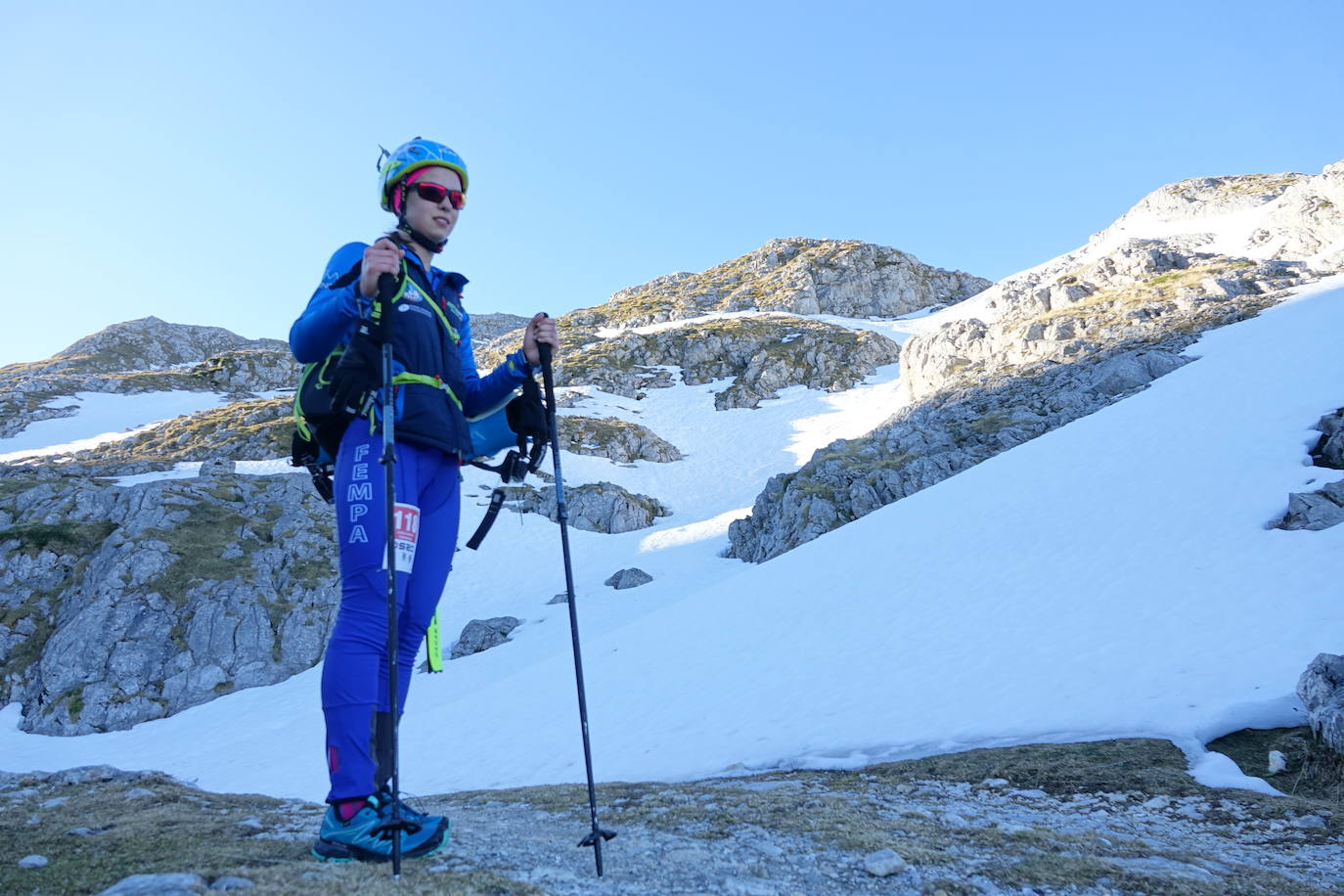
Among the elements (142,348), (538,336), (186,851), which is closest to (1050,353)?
(538,336)

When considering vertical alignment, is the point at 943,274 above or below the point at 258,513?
above

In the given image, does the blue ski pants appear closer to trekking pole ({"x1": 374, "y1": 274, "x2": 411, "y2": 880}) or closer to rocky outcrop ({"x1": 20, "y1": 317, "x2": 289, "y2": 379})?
trekking pole ({"x1": 374, "y1": 274, "x2": 411, "y2": 880})

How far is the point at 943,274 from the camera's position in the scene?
413 ft

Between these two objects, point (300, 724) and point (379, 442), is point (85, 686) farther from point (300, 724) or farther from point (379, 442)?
point (379, 442)

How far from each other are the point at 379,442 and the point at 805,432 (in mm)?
66457

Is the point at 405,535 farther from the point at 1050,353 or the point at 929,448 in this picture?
the point at 1050,353

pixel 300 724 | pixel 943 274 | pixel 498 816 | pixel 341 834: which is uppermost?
pixel 943 274

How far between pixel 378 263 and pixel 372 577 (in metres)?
1.53

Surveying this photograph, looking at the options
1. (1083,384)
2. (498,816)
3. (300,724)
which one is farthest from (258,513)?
(1083,384)

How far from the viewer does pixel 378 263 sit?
3475 millimetres

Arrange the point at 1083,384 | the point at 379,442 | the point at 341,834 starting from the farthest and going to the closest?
1. the point at 1083,384
2. the point at 379,442
3. the point at 341,834

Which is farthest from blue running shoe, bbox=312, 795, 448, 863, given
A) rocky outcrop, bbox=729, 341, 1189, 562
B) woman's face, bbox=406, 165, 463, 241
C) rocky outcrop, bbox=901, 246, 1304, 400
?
rocky outcrop, bbox=901, 246, 1304, 400

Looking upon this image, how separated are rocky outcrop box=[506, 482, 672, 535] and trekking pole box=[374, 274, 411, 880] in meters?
42.6

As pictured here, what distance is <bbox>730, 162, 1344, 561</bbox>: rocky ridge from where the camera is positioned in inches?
1252
